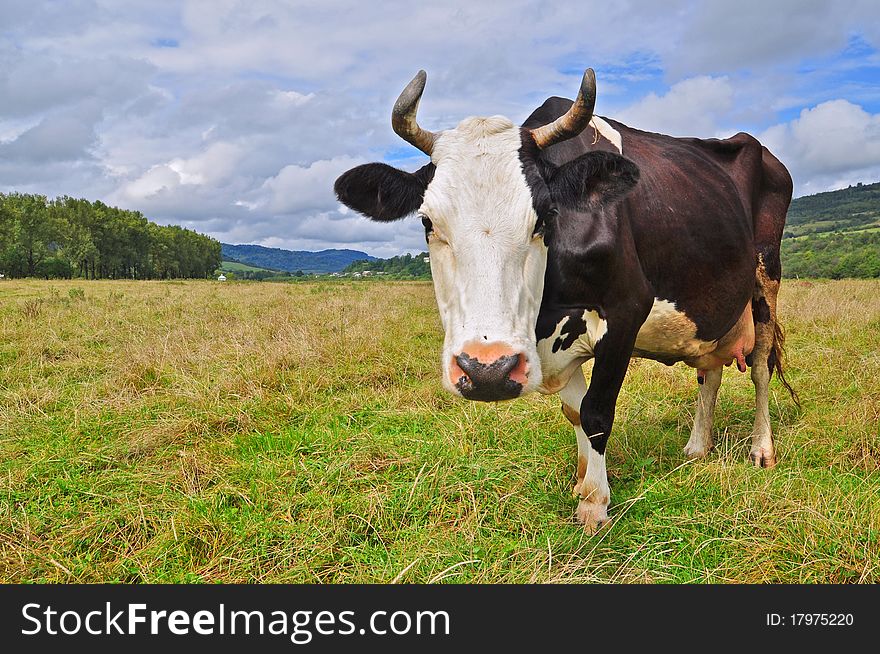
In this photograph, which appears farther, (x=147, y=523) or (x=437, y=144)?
(x=147, y=523)

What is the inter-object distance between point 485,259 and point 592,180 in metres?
0.92

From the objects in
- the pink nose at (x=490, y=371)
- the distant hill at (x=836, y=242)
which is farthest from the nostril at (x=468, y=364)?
the distant hill at (x=836, y=242)

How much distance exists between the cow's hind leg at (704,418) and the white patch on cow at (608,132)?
227 cm

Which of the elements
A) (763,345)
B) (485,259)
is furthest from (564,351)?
(763,345)

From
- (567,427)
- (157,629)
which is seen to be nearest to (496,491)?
(567,427)

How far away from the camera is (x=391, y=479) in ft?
13.1

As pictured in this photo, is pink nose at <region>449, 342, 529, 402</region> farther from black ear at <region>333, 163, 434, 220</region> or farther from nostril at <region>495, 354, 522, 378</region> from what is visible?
black ear at <region>333, 163, 434, 220</region>

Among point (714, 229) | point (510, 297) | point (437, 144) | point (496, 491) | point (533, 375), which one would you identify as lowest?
point (496, 491)

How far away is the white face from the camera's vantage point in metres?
2.58

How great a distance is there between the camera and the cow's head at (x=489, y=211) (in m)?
2.61

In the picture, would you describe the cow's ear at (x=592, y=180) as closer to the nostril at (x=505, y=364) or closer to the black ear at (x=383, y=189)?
the black ear at (x=383, y=189)

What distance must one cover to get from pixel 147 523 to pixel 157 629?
90 centimetres

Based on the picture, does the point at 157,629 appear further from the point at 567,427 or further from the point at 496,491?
the point at 567,427

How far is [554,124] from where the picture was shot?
10.0 feet
